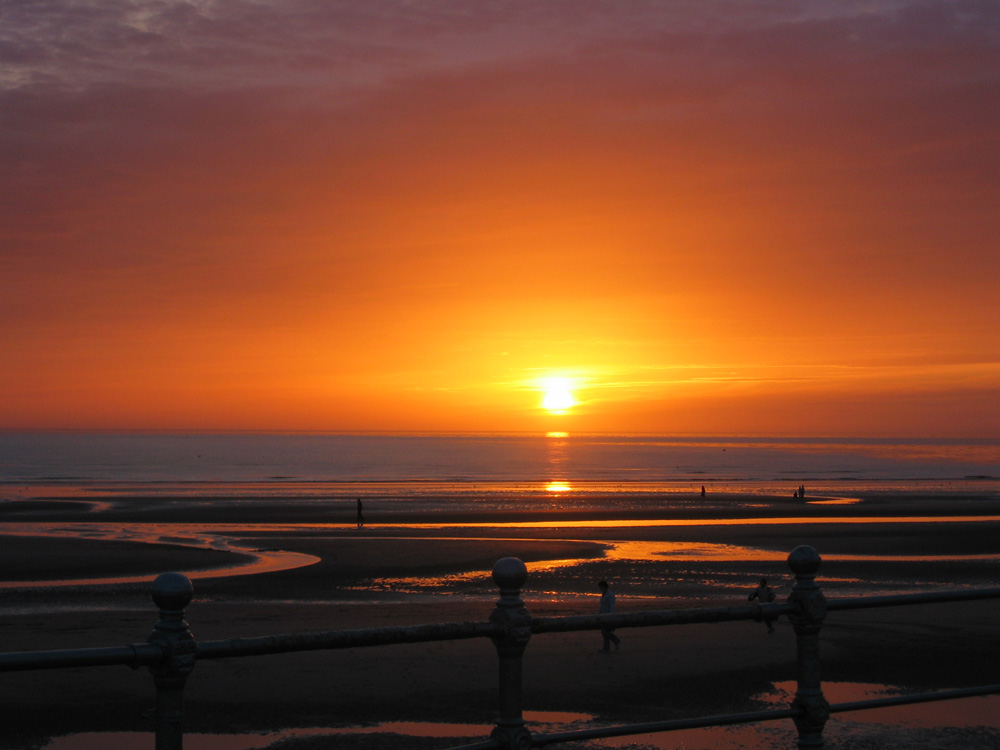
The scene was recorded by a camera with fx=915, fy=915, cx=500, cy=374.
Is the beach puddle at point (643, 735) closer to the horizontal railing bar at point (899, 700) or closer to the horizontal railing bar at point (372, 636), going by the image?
the horizontal railing bar at point (899, 700)

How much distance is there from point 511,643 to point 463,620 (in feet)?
49.8

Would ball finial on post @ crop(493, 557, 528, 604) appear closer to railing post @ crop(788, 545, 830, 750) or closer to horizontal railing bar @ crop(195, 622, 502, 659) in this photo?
horizontal railing bar @ crop(195, 622, 502, 659)

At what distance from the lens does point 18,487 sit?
75312 millimetres

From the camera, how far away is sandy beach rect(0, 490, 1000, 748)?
12.8 m

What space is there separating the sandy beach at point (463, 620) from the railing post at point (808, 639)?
7.19 m

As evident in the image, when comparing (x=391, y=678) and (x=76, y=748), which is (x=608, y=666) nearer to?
(x=391, y=678)

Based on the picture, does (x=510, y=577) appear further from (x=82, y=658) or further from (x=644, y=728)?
(x=82, y=658)

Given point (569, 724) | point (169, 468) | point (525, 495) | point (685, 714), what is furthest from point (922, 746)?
point (169, 468)

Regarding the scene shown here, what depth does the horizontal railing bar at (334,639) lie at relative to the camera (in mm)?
3002

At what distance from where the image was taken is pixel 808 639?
437 centimetres

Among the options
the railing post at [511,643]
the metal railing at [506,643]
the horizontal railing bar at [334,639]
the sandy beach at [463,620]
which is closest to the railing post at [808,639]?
the metal railing at [506,643]

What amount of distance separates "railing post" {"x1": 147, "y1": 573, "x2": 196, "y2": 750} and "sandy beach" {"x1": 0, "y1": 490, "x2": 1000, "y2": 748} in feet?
30.0

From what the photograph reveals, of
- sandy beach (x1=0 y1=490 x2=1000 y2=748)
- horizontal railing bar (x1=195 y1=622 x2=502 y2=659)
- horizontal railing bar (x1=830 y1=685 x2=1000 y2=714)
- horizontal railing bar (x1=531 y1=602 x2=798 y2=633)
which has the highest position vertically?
horizontal railing bar (x1=195 y1=622 x2=502 y2=659)

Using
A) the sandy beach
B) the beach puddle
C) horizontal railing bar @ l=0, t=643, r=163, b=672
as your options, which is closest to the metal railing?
horizontal railing bar @ l=0, t=643, r=163, b=672
